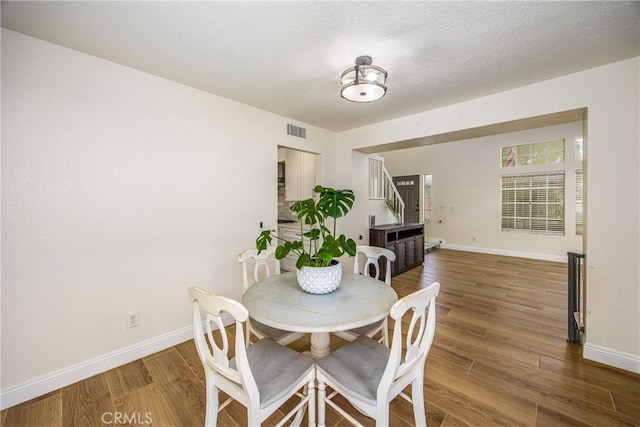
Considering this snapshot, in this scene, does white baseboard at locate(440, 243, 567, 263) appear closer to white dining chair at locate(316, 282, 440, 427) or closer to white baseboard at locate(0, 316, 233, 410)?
white dining chair at locate(316, 282, 440, 427)

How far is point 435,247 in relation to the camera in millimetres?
6906

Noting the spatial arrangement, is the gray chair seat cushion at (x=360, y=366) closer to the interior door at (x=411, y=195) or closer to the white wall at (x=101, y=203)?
the white wall at (x=101, y=203)

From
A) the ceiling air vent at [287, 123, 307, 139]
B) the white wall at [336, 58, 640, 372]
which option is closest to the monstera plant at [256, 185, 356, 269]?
the ceiling air vent at [287, 123, 307, 139]

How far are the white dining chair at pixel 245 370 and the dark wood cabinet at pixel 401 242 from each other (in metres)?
3.06

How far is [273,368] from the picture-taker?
134 cm

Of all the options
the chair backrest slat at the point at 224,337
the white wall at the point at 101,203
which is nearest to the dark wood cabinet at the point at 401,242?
the white wall at the point at 101,203

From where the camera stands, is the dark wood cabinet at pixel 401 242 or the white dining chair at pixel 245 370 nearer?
the white dining chair at pixel 245 370

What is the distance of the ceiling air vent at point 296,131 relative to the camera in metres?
3.37

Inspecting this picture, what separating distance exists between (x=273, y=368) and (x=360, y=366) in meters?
0.46

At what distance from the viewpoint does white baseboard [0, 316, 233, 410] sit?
1.68 metres

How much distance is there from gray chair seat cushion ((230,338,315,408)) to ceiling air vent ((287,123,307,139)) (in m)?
2.61

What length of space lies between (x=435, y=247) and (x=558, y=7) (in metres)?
6.09

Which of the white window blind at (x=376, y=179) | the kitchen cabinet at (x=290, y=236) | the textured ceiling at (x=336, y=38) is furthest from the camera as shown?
the white window blind at (x=376, y=179)

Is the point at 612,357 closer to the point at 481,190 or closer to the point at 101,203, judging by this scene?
the point at 101,203
